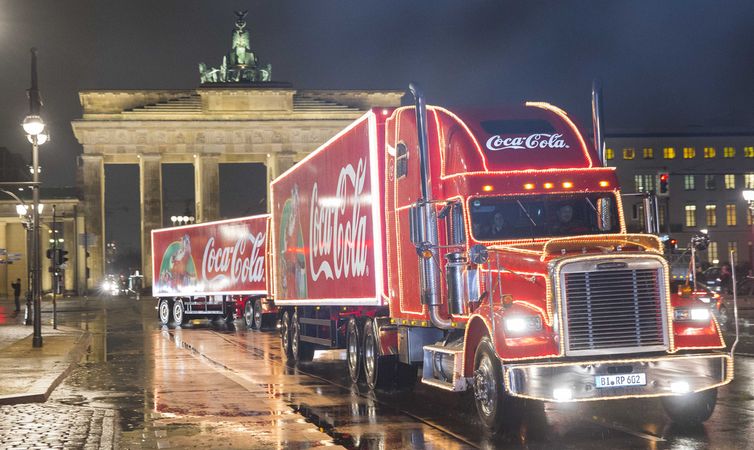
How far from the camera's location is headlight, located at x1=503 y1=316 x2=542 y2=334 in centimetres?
1252

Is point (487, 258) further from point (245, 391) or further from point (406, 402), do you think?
point (245, 391)

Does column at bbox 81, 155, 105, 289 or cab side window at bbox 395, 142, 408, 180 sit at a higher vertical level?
column at bbox 81, 155, 105, 289

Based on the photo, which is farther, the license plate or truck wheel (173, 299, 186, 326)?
truck wheel (173, 299, 186, 326)

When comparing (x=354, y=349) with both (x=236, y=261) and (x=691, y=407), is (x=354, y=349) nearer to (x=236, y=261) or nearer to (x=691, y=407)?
(x=691, y=407)

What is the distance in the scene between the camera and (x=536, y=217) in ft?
46.4

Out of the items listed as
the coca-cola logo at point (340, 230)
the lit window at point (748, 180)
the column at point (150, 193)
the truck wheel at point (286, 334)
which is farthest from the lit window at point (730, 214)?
the coca-cola logo at point (340, 230)

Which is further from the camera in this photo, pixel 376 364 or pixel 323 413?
pixel 376 364

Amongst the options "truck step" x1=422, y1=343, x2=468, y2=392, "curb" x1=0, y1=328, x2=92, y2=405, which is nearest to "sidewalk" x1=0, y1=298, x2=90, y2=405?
"curb" x1=0, y1=328, x2=92, y2=405

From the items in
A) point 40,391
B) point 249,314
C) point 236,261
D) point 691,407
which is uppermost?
point 236,261

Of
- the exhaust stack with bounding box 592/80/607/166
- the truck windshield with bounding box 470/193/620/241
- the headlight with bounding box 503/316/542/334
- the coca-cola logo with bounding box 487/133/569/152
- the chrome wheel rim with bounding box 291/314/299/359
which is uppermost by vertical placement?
the exhaust stack with bounding box 592/80/607/166

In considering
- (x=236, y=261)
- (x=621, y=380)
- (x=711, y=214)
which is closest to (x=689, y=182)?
(x=711, y=214)

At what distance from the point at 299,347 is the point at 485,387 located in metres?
12.3

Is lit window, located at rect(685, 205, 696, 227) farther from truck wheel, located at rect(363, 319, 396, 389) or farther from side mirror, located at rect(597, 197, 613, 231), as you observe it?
side mirror, located at rect(597, 197, 613, 231)

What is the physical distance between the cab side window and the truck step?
253 centimetres
